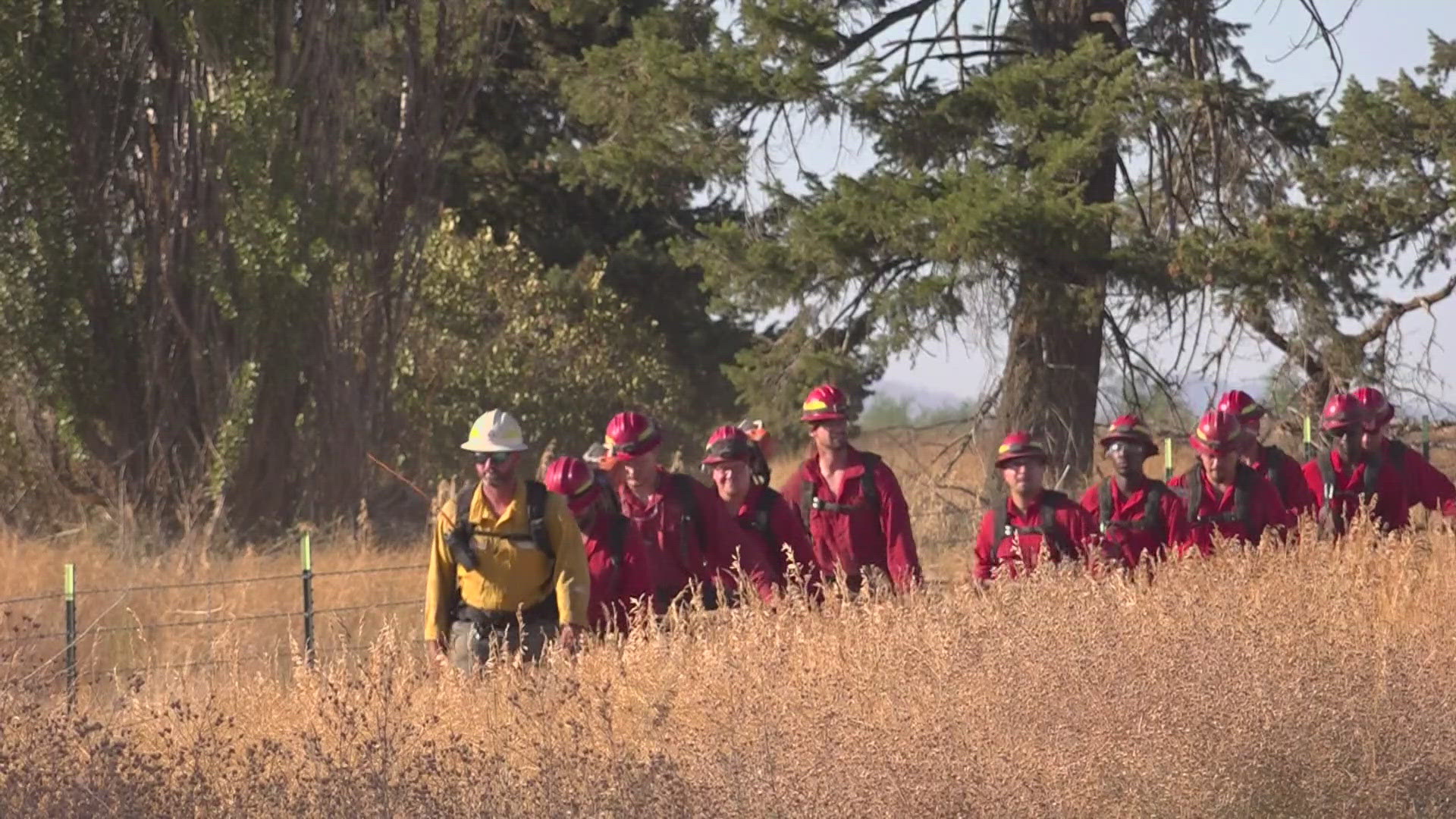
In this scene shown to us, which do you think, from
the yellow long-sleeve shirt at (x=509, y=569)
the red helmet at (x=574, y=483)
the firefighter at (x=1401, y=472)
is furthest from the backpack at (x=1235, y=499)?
the yellow long-sleeve shirt at (x=509, y=569)

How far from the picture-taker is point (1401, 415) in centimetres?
1998

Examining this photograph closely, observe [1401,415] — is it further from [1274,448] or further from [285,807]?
[285,807]

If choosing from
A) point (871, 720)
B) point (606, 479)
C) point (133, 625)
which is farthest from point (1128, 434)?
point (133, 625)

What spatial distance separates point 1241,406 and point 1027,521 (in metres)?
2.27

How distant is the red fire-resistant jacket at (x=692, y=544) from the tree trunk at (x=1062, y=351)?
880 centimetres

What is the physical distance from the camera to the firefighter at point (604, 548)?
30.1 ft

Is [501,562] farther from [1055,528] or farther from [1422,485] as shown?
[1422,485]

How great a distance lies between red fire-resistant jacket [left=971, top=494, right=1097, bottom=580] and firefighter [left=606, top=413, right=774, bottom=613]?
1013mm

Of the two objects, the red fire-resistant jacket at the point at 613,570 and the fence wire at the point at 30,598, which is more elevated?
the red fire-resistant jacket at the point at 613,570

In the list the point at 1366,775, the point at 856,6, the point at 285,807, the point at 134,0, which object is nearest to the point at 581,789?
the point at 285,807

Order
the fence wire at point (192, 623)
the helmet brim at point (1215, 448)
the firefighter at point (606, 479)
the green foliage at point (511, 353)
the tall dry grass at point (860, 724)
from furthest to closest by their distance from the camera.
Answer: the green foliage at point (511, 353) < the fence wire at point (192, 623) < the helmet brim at point (1215, 448) < the firefighter at point (606, 479) < the tall dry grass at point (860, 724)

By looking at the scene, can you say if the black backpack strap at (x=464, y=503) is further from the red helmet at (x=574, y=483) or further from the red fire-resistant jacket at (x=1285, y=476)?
the red fire-resistant jacket at (x=1285, y=476)

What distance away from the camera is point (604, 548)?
924cm

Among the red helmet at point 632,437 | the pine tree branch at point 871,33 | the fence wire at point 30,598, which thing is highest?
the pine tree branch at point 871,33
